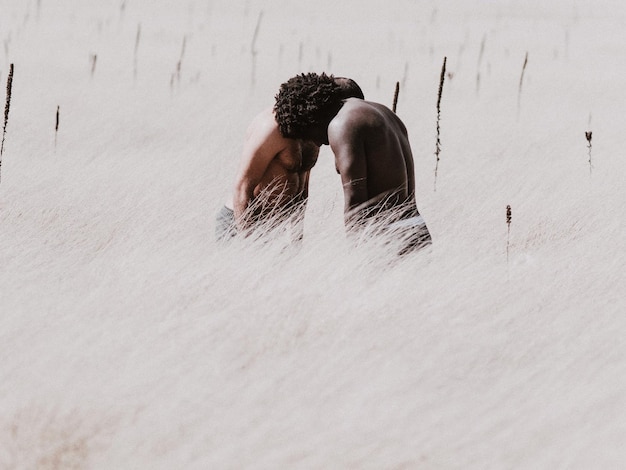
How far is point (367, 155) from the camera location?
3041 millimetres

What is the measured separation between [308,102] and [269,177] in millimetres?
497

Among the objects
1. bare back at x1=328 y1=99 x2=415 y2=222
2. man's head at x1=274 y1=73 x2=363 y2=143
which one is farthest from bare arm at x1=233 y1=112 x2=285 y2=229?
bare back at x1=328 y1=99 x2=415 y2=222

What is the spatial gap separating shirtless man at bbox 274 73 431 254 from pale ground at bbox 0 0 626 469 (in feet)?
0.64

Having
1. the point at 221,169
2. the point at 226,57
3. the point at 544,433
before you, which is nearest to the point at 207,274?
the point at 544,433

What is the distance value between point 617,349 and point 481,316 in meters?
0.47

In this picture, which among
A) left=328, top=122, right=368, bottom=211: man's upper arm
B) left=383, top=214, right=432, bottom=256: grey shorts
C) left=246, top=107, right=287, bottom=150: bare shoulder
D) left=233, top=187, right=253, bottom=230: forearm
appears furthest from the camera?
left=233, top=187, right=253, bottom=230: forearm

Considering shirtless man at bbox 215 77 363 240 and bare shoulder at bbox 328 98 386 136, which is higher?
bare shoulder at bbox 328 98 386 136

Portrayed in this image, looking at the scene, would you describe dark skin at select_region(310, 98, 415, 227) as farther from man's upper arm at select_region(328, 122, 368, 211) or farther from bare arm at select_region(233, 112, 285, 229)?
bare arm at select_region(233, 112, 285, 229)

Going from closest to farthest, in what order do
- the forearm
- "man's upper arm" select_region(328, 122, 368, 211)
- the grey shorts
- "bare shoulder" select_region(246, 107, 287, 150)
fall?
"man's upper arm" select_region(328, 122, 368, 211)
the grey shorts
"bare shoulder" select_region(246, 107, 287, 150)
the forearm

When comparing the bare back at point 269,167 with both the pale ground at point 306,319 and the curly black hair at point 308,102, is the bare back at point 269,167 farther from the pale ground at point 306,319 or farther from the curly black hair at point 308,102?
the pale ground at point 306,319

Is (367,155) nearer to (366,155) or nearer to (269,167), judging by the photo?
(366,155)

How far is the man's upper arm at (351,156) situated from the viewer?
117 inches

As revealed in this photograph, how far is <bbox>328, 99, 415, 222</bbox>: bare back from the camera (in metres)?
2.98

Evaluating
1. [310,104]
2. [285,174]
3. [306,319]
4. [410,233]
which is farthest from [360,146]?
[306,319]
